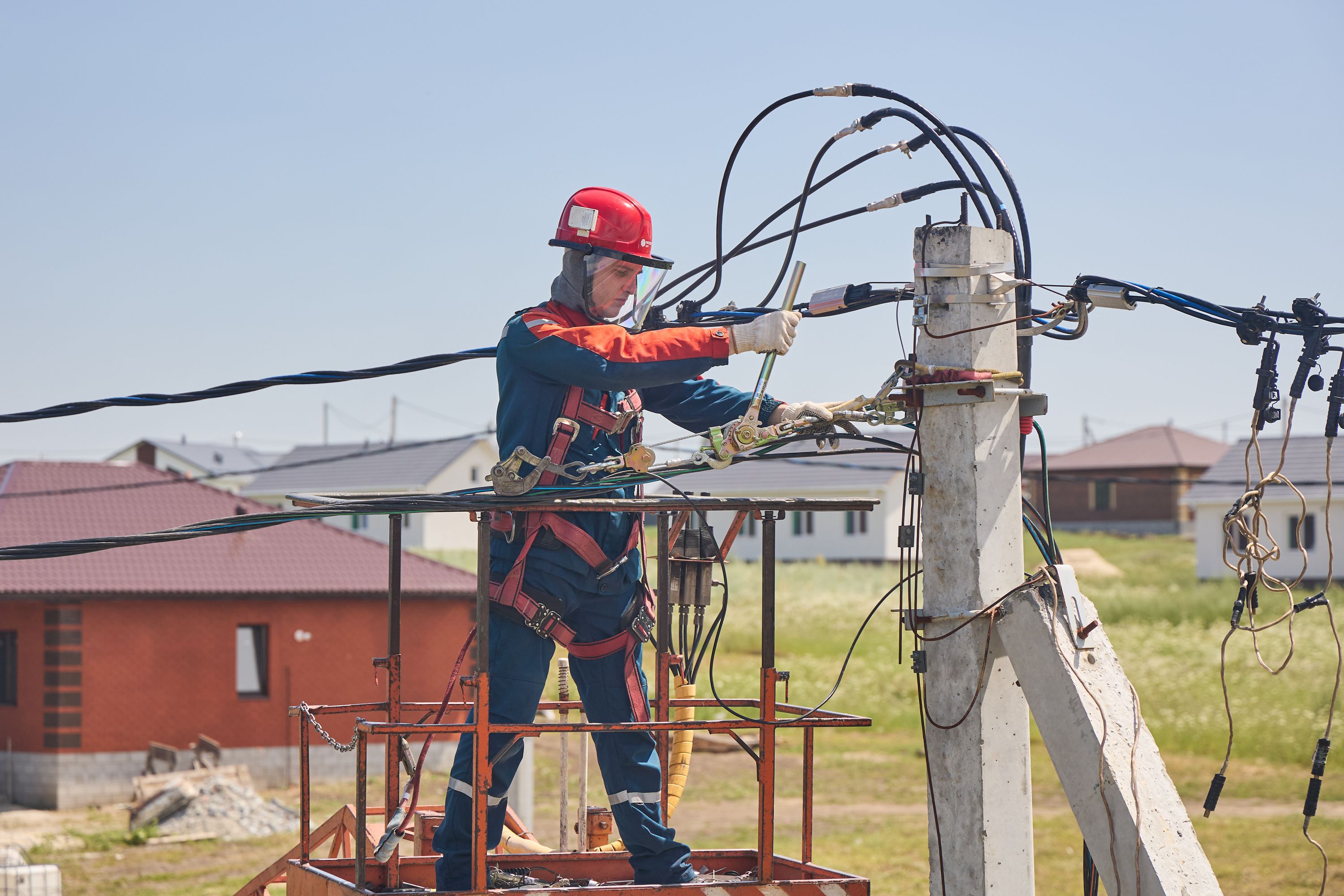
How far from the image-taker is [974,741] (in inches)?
183

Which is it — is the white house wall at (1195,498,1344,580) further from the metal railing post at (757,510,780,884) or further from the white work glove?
the white work glove

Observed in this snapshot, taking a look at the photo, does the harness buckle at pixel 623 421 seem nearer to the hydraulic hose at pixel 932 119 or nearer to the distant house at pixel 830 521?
the hydraulic hose at pixel 932 119

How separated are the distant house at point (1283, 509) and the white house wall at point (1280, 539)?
0.03m

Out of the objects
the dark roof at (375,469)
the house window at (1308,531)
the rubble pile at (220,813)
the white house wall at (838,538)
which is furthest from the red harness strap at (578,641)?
the white house wall at (838,538)

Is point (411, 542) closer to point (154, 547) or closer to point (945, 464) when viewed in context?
point (154, 547)

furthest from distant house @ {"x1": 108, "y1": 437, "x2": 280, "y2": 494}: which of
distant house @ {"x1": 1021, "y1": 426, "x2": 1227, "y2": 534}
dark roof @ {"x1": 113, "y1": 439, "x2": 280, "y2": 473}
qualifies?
distant house @ {"x1": 1021, "y1": 426, "x2": 1227, "y2": 534}

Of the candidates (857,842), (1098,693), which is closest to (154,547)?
(857,842)

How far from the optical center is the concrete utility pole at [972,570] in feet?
15.2

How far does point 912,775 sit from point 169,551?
13.3 m

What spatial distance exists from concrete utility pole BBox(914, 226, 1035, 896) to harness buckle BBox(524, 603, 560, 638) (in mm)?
1428

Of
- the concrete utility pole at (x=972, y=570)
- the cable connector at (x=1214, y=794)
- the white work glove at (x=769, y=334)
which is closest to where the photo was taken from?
the concrete utility pole at (x=972, y=570)

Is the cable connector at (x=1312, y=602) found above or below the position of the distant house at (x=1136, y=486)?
below

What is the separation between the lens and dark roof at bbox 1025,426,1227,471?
6862 centimetres

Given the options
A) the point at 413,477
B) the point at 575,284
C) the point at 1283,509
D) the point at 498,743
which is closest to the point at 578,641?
the point at 498,743
